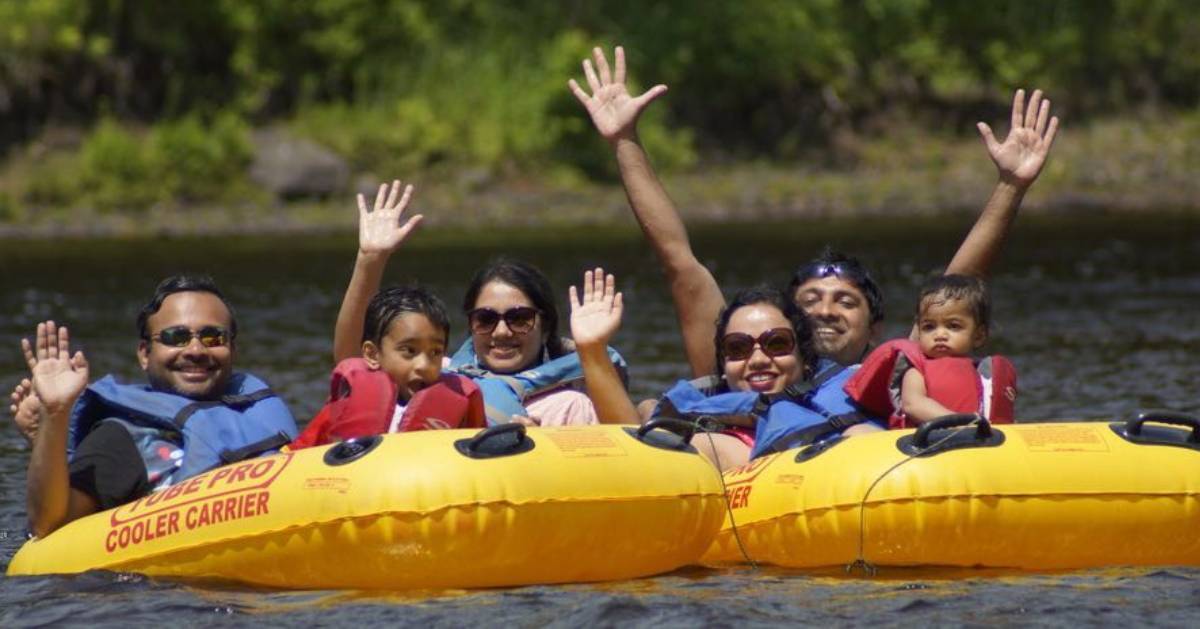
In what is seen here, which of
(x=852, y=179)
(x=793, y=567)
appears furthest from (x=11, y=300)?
(x=852, y=179)

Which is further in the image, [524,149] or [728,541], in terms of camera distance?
[524,149]

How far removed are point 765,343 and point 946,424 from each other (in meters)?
0.81

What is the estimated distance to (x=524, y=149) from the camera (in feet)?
96.8

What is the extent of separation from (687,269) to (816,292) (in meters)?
0.61

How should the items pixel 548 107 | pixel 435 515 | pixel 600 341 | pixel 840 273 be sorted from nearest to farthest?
pixel 435 515, pixel 600 341, pixel 840 273, pixel 548 107

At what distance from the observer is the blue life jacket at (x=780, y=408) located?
731 cm

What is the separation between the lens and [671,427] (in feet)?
22.7

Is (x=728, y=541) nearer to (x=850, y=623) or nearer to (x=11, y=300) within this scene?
(x=850, y=623)

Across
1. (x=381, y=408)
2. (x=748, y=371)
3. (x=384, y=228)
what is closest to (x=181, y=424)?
(x=381, y=408)

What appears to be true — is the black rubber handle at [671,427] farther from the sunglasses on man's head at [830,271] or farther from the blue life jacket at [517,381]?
the sunglasses on man's head at [830,271]

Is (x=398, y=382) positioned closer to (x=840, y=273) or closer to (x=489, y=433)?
(x=489, y=433)

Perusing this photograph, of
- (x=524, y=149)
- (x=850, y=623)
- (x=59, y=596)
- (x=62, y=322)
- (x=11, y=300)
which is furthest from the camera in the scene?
(x=524, y=149)

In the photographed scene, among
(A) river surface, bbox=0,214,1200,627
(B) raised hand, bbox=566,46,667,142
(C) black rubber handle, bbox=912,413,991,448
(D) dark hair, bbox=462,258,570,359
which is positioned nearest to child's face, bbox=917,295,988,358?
(C) black rubber handle, bbox=912,413,991,448

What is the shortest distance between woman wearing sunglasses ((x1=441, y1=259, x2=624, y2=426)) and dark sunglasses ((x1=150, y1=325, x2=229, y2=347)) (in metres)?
0.95
